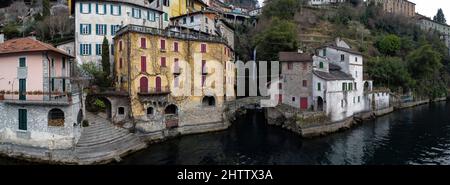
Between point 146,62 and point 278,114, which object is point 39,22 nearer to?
point 146,62

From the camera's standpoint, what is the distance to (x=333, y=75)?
45.0 m

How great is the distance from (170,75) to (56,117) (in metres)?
13.8

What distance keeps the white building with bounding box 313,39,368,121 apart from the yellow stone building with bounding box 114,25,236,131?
1304cm

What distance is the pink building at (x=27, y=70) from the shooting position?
2819cm

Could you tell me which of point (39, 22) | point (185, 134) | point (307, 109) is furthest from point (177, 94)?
point (39, 22)

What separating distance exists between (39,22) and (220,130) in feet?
110

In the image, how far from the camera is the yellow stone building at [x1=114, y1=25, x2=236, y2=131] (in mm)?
35188

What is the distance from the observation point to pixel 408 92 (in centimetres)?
6856

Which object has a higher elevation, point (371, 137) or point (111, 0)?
point (111, 0)

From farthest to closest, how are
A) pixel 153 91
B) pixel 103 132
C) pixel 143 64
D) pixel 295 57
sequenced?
pixel 295 57
pixel 153 91
pixel 143 64
pixel 103 132

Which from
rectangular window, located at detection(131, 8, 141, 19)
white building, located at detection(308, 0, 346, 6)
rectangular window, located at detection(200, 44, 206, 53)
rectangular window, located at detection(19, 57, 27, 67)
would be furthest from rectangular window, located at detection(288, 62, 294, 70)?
white building, located at detection(308, 0, 346, 6)

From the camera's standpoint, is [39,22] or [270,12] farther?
[270,12]

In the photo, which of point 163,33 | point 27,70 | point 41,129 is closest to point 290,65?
point 163,33

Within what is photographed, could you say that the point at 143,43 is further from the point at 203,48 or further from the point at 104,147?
the point at 104,147
